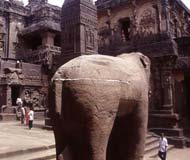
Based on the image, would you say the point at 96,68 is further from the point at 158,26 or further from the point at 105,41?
the point at 105,41

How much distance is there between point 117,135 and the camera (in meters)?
3.62

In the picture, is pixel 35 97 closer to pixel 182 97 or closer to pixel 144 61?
pixel 182 97

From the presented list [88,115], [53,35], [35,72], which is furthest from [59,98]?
[53,35]

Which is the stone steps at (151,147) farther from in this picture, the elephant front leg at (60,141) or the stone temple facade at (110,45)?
the elephant front leg at (60,141)

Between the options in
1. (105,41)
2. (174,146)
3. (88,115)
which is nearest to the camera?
(88,115)

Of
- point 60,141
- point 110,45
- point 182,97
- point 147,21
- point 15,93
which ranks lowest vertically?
point 60,141

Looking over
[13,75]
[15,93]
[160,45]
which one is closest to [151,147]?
[160,45]

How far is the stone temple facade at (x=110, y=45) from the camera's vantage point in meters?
11.2

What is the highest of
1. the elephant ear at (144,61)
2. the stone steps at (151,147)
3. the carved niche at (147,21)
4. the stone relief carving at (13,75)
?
the carved niche at (147,21)

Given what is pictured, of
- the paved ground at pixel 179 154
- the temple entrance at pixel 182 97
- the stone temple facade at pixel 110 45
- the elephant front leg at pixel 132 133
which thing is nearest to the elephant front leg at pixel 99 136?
the elephant front leg at pixel 132 133

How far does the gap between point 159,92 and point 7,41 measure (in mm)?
16895

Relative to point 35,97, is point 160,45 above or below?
above

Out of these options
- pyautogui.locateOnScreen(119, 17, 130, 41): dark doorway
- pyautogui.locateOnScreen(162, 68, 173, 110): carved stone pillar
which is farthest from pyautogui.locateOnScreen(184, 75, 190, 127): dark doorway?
pyautogui.locateOnScreen(119, 17, 130, 41): dark doorway

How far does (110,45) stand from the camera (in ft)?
65.7
